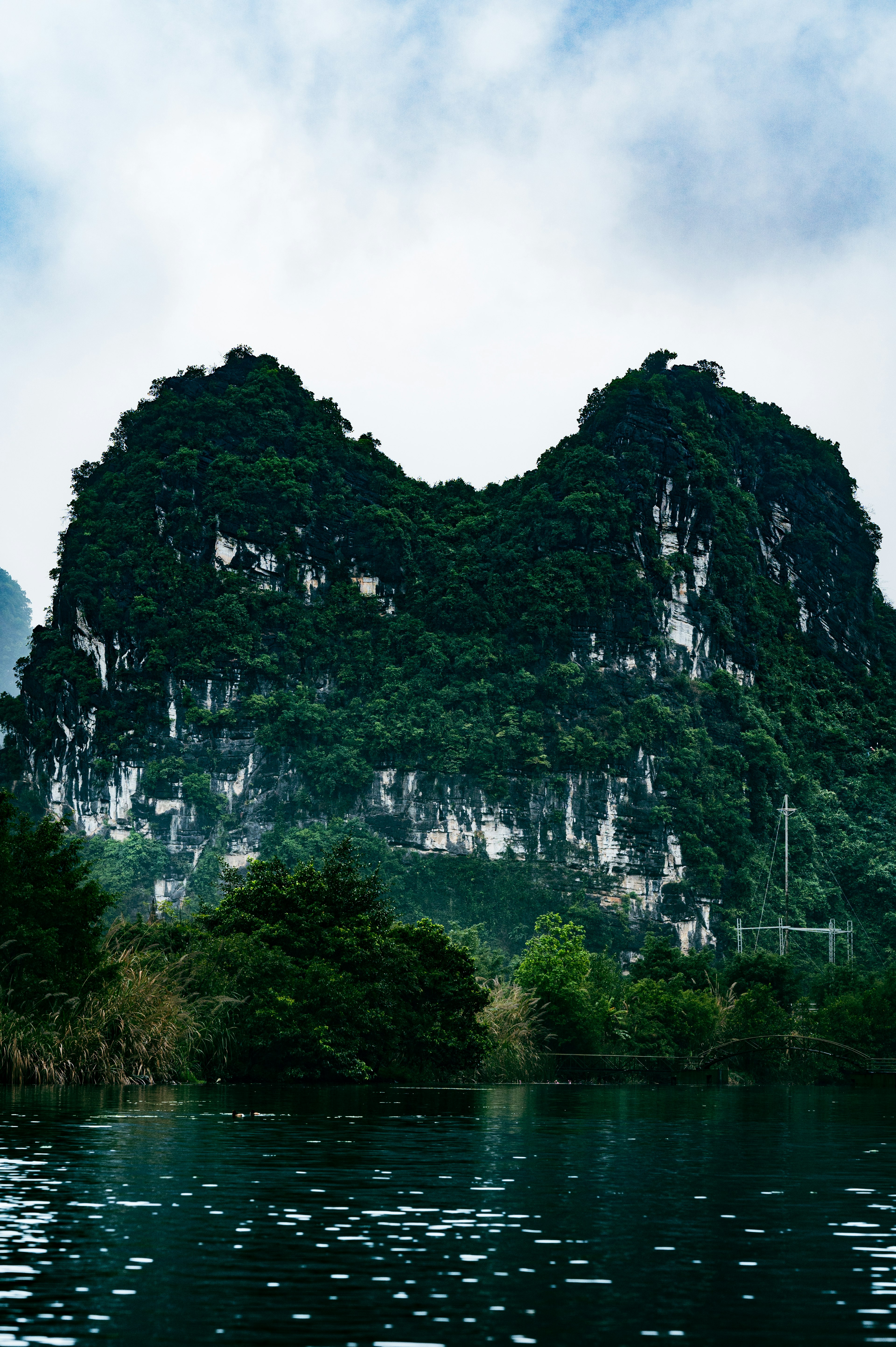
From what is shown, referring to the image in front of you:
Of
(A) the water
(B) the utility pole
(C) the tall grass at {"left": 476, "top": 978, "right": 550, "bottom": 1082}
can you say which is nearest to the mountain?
(B) the utility pole

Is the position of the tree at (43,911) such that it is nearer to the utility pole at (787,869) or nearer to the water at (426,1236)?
the water at (426,1236)

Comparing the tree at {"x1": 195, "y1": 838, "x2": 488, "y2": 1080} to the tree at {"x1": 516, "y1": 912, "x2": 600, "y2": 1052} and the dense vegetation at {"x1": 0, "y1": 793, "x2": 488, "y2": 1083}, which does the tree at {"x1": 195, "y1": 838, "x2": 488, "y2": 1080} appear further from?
the tree at {"x1": 516, "y1": 912, "x2": 600, "y2": 1052}

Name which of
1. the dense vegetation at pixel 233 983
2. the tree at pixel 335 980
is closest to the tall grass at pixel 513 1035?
the tree at pixel 335 980

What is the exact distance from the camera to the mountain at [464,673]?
12075cm

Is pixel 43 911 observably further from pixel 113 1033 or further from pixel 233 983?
pixel 233 983

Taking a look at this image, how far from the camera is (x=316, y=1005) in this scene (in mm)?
35250

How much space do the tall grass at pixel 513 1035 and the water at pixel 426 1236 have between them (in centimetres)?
2967

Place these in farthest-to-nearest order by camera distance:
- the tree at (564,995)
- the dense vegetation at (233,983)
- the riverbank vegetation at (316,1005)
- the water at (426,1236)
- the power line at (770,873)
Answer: the power line at (770,873), the tree at (564,995), the riverbank vegetation at (316,1005), the dense vegetation at (233,983), the water at (426,1236)

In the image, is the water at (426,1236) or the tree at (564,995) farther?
the tree at (564,995)

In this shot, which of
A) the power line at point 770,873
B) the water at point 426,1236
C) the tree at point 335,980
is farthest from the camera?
the power line at point 770,873

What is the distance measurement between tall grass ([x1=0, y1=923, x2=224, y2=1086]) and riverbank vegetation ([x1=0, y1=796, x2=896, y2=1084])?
4cm

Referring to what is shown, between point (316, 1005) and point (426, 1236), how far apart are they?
26005 millimetres

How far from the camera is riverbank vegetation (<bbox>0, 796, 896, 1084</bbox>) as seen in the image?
28.2 meters

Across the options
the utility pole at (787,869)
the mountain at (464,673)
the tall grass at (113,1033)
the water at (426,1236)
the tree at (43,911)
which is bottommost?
the water at (426,1236)
